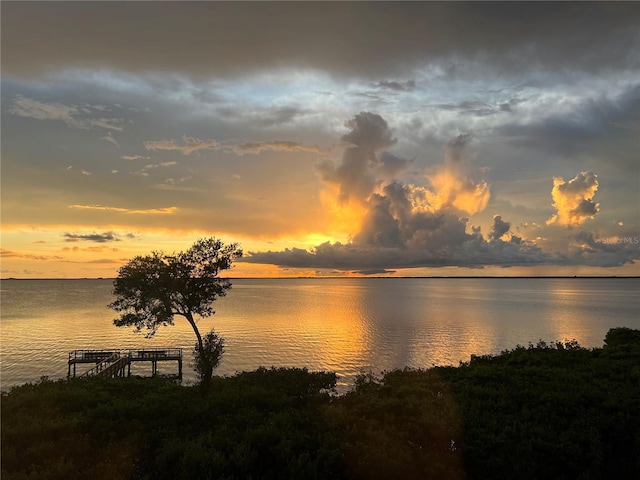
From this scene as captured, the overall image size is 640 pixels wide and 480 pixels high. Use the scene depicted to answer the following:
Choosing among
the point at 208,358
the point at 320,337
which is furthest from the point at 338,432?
the point at 320,337

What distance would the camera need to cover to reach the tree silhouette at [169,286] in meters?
31.6

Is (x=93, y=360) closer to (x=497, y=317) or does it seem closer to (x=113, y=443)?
(x=113, y=443)

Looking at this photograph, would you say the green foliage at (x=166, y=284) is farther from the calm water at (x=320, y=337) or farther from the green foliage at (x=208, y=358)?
the calm water at (x=320, y=337)

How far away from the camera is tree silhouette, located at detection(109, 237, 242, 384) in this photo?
31.6m

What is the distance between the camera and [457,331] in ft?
314

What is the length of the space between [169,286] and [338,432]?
18.1 metres

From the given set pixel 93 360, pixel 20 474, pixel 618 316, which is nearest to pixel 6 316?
pixel 93 360

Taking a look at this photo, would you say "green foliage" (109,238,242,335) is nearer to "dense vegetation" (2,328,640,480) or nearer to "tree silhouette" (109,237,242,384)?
"tree silhouette" (109,237,242,384)

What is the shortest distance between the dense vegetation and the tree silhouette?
220 inches

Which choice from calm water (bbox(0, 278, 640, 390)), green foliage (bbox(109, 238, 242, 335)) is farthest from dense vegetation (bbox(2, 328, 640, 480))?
calm water (bbox(0, 278, 640, 390))

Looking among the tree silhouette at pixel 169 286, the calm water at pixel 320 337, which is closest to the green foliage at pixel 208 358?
the tree silhouette at pixel 169 286

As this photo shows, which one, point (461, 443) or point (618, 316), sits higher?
point (461, 443)

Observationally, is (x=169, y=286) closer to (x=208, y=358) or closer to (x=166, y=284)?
(x=166, y=284)

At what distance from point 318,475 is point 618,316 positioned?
140 m
